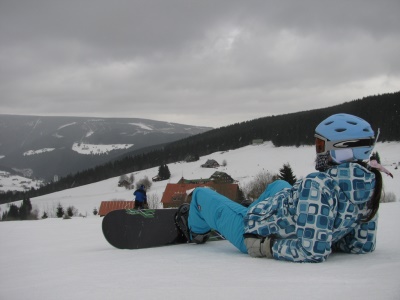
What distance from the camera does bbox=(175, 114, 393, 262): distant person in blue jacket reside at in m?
2.37

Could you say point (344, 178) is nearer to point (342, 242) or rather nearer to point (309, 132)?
point (342, 242)

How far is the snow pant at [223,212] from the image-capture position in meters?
2.92

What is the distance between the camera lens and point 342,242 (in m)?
2.85

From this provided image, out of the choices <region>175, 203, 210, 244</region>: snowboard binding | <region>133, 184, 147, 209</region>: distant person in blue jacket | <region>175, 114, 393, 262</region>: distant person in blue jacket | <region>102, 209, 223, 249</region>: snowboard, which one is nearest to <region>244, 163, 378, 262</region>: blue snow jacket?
<region>175, 114, 393, 262</region>: distant person in blue jacket

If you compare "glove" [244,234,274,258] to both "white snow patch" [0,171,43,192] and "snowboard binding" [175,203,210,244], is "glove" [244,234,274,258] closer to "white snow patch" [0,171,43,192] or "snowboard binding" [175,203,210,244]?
"snowboard binding" [175,203,210,244]

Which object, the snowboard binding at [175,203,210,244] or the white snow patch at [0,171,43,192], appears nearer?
the snowboard binding at [175,203,210,244]

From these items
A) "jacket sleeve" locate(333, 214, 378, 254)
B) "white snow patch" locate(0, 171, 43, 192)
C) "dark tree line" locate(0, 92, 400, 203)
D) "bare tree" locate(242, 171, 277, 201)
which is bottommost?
"white snow patch" locate(0, 171, 43, 192)

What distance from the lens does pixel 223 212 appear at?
2.98 metres

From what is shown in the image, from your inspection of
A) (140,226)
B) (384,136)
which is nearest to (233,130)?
(384,136)

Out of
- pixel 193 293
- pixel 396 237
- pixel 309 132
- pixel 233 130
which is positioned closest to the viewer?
pixel 193 293

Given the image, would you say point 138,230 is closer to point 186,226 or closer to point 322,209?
point 186,226

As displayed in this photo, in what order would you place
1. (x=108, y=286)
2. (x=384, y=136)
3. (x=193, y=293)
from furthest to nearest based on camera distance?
1. (x=384, y=136)
2. (x=108, y=286)
3. (x=193, y=293)

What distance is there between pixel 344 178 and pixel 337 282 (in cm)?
84

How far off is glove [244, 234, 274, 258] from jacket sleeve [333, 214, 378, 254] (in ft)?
2.19
